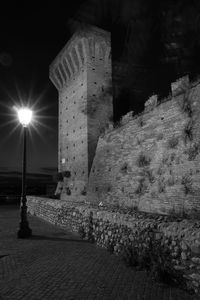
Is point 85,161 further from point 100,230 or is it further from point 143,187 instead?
point 100,230

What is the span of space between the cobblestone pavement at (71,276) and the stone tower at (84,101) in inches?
474

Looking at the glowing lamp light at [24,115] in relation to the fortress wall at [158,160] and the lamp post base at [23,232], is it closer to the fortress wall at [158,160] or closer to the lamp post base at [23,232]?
the lamp post base at [23,232]

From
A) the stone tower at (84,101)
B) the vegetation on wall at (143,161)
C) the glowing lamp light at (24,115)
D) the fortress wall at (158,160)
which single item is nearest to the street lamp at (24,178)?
the glowing lamp light at (24,115)

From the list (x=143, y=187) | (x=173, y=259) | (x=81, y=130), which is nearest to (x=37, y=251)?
(x=173, y=259)

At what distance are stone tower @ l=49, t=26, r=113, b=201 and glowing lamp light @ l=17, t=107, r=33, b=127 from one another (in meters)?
9.79

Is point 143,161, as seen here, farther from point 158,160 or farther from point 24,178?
point 24,178

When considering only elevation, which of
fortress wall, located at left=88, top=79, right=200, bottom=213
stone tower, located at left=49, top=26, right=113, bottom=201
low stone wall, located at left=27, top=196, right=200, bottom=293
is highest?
stone tower, located at left=49, top=26, right=113, bottom=201

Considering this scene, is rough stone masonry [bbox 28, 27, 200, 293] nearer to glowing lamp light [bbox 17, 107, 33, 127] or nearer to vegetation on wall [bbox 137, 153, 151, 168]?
vegetation on wall [bbox 137, 153, 151, 168]

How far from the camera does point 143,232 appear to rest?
4902mm

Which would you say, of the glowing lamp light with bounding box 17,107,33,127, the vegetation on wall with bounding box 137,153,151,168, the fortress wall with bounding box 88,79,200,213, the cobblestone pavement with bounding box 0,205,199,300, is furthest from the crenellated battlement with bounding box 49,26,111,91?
the cobblestone pavement with bounding box 0,205,199,300

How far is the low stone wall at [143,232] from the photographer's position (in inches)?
148

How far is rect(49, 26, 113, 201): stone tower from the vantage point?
62.6 ft

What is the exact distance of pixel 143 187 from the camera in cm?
1198

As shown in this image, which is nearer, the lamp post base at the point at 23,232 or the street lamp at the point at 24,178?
the lamp post base at the point at 23,232
